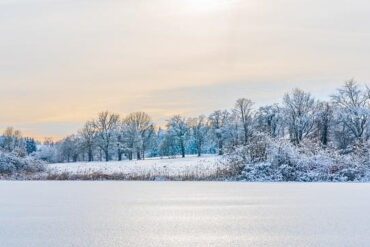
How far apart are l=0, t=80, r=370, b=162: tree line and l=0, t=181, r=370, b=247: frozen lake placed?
1240 inches

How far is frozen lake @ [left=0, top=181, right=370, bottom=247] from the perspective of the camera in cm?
521

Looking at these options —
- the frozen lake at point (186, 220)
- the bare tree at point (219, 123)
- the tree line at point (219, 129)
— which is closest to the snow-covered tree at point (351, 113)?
the tree line at point (219, 129)

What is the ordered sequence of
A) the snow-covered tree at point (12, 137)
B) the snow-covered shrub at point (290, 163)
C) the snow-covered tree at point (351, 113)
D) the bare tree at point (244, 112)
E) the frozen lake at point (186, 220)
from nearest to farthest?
the frozen lake at point (186, 220) < the snow-covered shrub at point (290, 163) < the snow-covered tree at point (351, 113) < the bare tree at point (244, 112) < the snow-covered tree at point (12, 137)

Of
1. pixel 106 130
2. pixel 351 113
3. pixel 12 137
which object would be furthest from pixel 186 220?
pixel 12 137

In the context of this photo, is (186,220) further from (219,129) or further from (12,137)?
(12,137)

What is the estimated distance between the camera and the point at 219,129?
5775cm

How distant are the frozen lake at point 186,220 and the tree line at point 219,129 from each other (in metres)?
31.5

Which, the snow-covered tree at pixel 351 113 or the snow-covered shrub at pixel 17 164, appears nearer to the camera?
the snow-covered shrub at pixel 17 164

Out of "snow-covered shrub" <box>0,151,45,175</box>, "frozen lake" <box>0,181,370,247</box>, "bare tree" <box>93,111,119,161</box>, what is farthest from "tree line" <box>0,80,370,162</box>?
"frozen lake" <box>0,181,370,247</box>

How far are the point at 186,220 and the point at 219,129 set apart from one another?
51211 mm

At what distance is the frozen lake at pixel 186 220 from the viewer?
5.21m

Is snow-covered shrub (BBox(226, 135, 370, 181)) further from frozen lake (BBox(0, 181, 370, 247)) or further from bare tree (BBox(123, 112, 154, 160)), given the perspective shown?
bare tree (BBox(123, 112, 154, 160))

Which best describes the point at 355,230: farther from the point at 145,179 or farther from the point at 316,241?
the point at 145,179

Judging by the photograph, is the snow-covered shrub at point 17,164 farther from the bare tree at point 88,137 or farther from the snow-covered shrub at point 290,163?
the bare tree at point 88,137
